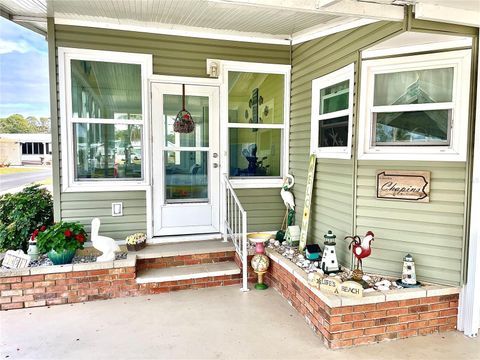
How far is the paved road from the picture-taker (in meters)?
6.74

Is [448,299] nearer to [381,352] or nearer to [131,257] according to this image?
[381,352]

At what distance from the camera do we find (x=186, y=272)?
10.9 ft

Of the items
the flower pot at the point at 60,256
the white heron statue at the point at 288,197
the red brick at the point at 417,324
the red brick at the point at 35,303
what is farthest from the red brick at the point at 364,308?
the red brick at the point at 35,303

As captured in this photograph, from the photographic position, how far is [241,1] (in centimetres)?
191

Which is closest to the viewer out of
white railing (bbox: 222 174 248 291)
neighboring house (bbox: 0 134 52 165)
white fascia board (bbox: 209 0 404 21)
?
white fascia board (bbox: 209 0 404 21)

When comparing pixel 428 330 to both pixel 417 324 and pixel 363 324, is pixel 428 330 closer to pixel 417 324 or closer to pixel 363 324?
pixel 417 324

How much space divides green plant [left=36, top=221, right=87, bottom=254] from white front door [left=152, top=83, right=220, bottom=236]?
91 centimetres

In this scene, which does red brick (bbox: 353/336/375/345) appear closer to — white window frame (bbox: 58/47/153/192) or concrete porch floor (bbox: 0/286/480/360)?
concrete porch floor (bbox: 0/286/480/360)

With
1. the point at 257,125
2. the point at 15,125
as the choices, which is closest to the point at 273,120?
the point at 257,125

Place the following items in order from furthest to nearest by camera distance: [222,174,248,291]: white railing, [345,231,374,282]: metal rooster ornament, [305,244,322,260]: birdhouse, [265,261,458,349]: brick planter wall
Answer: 1. [222,174,248,291]: white railing
2. [305,244,322,260]: birdhouse
3. [345,231,374,282]: metal rooster ornament
4. [265,261,458,349]: brick planter wall

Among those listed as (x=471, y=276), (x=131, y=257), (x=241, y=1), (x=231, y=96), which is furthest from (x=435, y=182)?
(x=131, y=257)

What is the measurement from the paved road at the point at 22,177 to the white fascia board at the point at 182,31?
13.5ft

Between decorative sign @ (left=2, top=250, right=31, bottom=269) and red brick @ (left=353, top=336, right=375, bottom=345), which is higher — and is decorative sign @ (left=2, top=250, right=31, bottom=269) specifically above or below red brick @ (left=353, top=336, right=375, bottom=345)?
above

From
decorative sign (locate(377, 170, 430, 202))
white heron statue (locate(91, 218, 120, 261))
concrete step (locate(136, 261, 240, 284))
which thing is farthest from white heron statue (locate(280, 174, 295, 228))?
white heron statue (locate(91, 218, 120, 261))
